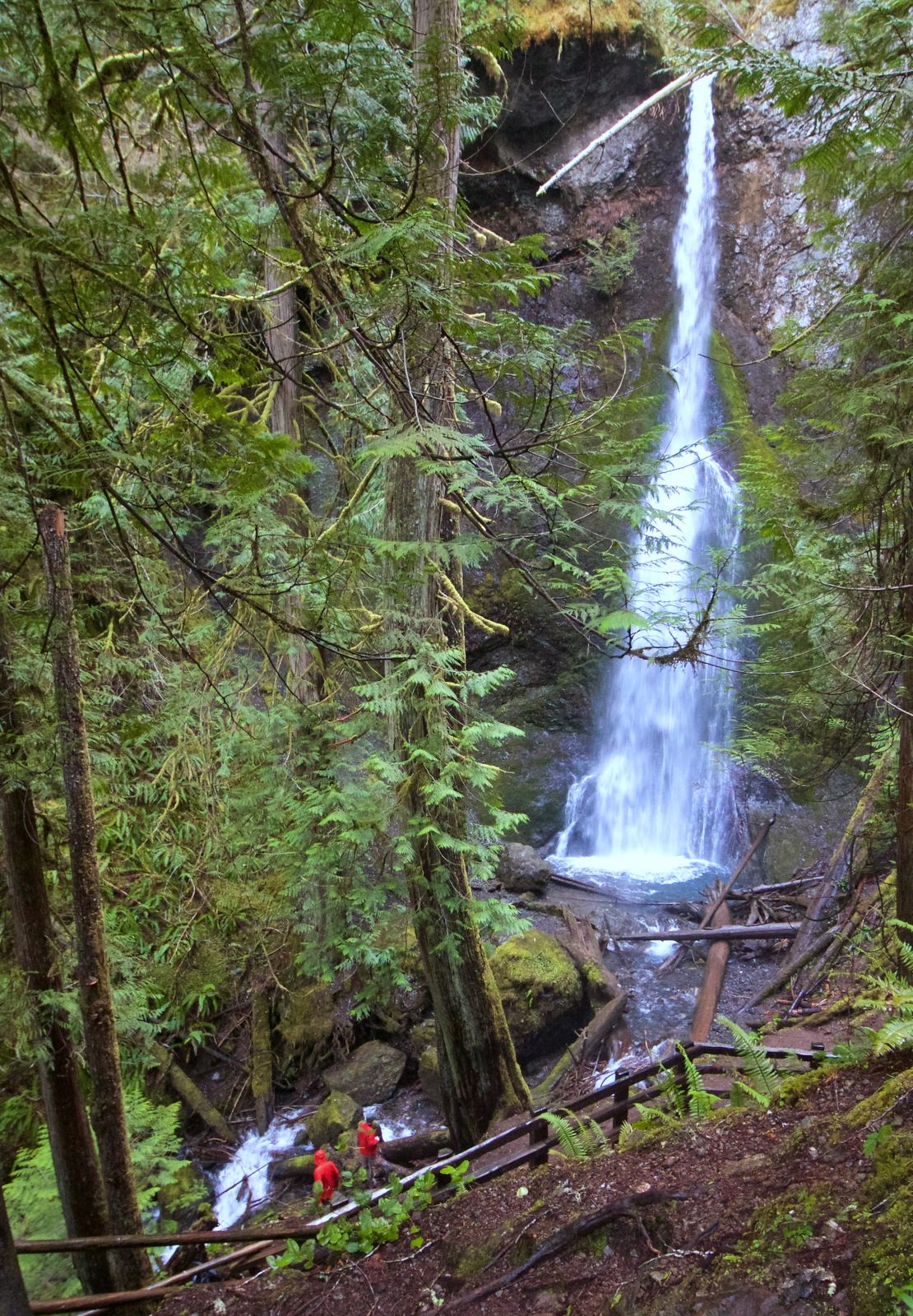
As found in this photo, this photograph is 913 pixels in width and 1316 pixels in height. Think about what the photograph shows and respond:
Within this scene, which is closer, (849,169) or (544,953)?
(849,169)

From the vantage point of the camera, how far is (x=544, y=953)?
8.51 metres

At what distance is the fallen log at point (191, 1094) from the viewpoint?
25.4ft

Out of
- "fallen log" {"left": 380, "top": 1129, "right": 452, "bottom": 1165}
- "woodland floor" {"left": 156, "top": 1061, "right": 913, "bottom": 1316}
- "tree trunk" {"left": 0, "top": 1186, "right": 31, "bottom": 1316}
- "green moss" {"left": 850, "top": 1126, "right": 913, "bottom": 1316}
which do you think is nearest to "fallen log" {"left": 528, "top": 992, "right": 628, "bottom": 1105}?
"fallen log" {"left": 380, "top": 1129, "right": 452, "bottom": 1165}

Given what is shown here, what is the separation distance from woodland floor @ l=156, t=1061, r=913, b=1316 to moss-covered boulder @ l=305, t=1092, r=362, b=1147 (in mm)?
3545

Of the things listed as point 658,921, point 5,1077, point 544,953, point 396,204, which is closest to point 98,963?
point 5,1077

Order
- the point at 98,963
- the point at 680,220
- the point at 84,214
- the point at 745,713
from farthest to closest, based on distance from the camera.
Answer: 1. the point at 680,220
2. the point at 745,713
3. the point at 98,963
4. the point at 84,214

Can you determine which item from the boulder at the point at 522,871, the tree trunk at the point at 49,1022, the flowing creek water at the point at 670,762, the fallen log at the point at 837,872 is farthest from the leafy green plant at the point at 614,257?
the tree trunk at the point at 49,1022

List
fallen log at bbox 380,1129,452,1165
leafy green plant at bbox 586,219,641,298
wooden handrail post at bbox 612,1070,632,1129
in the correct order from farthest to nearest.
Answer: leafy green plant at bbox 586,219,641,298 < fallen log at bbox 380,1129,452,1165 < wooden handrail post at bbox 612,1070,632,1129

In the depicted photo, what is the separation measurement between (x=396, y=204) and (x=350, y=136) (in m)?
0.41

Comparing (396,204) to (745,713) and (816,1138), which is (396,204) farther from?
(745,713)

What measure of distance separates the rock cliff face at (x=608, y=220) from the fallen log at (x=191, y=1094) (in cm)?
812

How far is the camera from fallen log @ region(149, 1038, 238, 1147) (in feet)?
25.4

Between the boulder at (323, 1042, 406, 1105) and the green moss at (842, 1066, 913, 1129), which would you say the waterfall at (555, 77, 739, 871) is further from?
the green moss at (842, 1066, 913, 1129)

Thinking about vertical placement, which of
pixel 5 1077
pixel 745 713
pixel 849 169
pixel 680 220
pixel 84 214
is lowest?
pixel 5 1077
